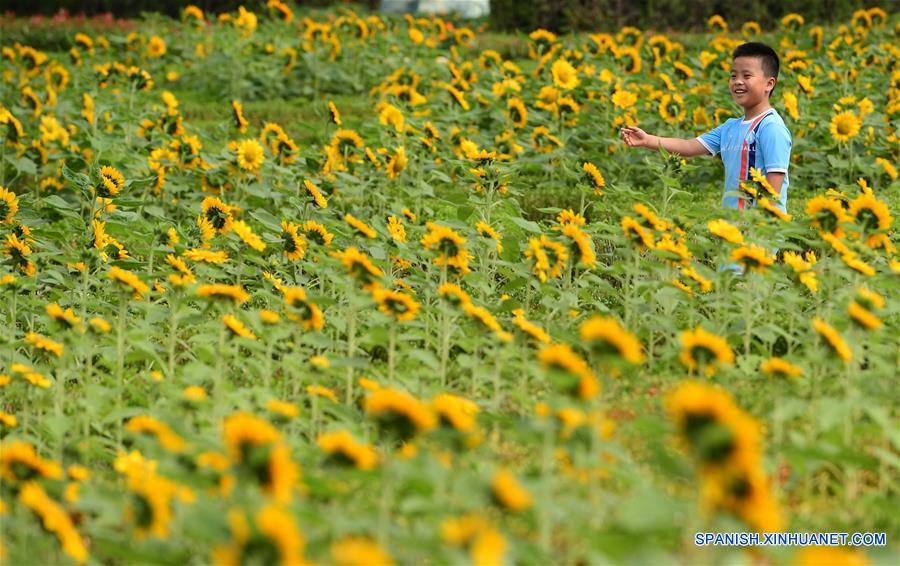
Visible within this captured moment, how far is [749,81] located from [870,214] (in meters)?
1.43

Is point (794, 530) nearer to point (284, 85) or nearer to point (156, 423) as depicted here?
point (156, 423)

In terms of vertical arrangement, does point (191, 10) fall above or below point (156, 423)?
above

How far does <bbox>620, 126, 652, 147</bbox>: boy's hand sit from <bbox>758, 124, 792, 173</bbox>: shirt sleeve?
471 millimetres

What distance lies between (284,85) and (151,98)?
1.01 meters

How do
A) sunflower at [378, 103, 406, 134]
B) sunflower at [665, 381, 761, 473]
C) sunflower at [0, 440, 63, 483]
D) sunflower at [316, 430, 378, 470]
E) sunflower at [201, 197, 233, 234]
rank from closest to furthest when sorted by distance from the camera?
sunflower at [665, 381, 761, 473]
sunflower at [316, 430, 378, 470]
sunflower at [0, 440, 63, 483]
sunflower at [201, 197, 233, 234]
sunflower at [378, 103, 406, 134]

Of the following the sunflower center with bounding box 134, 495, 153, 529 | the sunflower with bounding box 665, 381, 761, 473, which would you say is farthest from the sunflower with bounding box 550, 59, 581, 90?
the sunflower with bounding box 665, 381, 761, 473

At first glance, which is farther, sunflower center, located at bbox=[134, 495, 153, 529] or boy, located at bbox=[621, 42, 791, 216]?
boy, located at bbox=[621, 42, 791, 216]

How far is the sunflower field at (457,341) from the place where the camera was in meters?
2.13

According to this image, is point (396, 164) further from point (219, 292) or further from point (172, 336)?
point (219, 292)

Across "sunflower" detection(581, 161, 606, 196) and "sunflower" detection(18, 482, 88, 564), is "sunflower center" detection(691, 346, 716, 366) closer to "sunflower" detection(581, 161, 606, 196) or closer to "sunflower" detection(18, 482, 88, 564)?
"sunflower" detection(18, 482, 88, 564)

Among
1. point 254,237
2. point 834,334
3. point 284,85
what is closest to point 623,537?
point 834,334

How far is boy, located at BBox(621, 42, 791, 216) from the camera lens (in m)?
4.77

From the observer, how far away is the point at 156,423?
8.55 ft

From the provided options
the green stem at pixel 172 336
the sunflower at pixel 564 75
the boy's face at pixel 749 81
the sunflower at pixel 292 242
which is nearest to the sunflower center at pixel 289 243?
the sunflower at pixel 292 242
